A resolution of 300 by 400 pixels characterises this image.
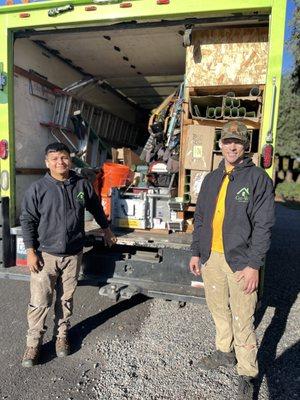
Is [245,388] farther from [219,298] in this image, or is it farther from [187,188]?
[187,188]

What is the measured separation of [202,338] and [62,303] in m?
1.26

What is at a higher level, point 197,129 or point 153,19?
point 153,19

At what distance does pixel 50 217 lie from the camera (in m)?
2.95

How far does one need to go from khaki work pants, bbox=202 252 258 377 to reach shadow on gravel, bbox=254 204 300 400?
0.91ft

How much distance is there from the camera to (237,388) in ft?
8.63

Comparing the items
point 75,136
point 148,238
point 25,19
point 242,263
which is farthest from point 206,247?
point 75,136

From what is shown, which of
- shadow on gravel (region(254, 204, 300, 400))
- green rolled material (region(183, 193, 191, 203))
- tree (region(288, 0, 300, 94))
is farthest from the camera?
tree (region(288, 0, 300, 94))

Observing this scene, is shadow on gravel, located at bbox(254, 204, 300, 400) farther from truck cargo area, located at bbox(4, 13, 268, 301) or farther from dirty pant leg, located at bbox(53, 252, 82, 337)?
dirty pant leg, located at bbox(53, 252, 82, 337)

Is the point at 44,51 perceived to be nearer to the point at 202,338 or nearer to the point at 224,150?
the point at 224,150

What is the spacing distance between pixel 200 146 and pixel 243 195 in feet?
4.40

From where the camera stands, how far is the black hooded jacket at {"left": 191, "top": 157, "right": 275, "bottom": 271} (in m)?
2.42

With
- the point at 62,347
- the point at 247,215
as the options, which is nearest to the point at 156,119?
the point at 247,215

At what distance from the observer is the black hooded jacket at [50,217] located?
293 cm

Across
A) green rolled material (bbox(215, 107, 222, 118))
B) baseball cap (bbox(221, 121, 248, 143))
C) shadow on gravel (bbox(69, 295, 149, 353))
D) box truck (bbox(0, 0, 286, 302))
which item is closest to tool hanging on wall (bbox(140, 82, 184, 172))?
box truck (bbox(0, 0, 286, 302))
